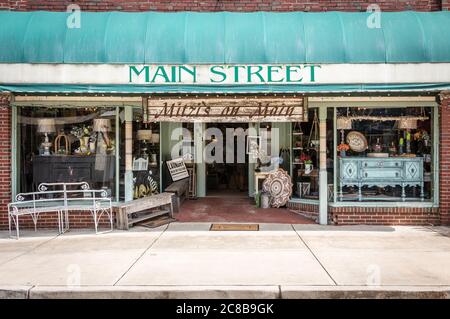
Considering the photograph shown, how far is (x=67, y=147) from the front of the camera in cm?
1055

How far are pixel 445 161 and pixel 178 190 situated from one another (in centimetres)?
657

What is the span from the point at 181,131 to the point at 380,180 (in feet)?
21.7

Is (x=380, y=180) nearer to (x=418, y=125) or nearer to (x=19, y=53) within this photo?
(x=418, y=125)

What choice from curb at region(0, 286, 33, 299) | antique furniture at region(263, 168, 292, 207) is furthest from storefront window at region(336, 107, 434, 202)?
curb at region(0, 286, 33, 299)

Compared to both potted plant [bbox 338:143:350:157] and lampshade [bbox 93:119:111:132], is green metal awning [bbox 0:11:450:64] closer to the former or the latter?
lampshade [bbox 93:119:111:132]

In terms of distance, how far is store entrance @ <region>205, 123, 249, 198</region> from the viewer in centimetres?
1516

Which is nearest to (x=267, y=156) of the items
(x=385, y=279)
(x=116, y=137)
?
(x=116, y=137)

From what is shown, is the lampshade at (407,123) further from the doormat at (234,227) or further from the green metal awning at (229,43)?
the doormat at (234,227)

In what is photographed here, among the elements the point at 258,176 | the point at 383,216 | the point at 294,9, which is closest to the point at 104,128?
the point at 258,176

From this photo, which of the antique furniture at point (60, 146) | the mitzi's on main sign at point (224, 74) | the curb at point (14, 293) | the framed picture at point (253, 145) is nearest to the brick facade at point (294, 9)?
the antique furniture at point (60, 146)

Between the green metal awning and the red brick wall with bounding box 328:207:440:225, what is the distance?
3.30 meters

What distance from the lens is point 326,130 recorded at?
1057cm

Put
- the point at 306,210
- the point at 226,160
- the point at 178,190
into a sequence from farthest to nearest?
the point at 226,160 < the point at 178,190 < the point at 306,210

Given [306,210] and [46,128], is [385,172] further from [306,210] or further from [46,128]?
[46,128]
